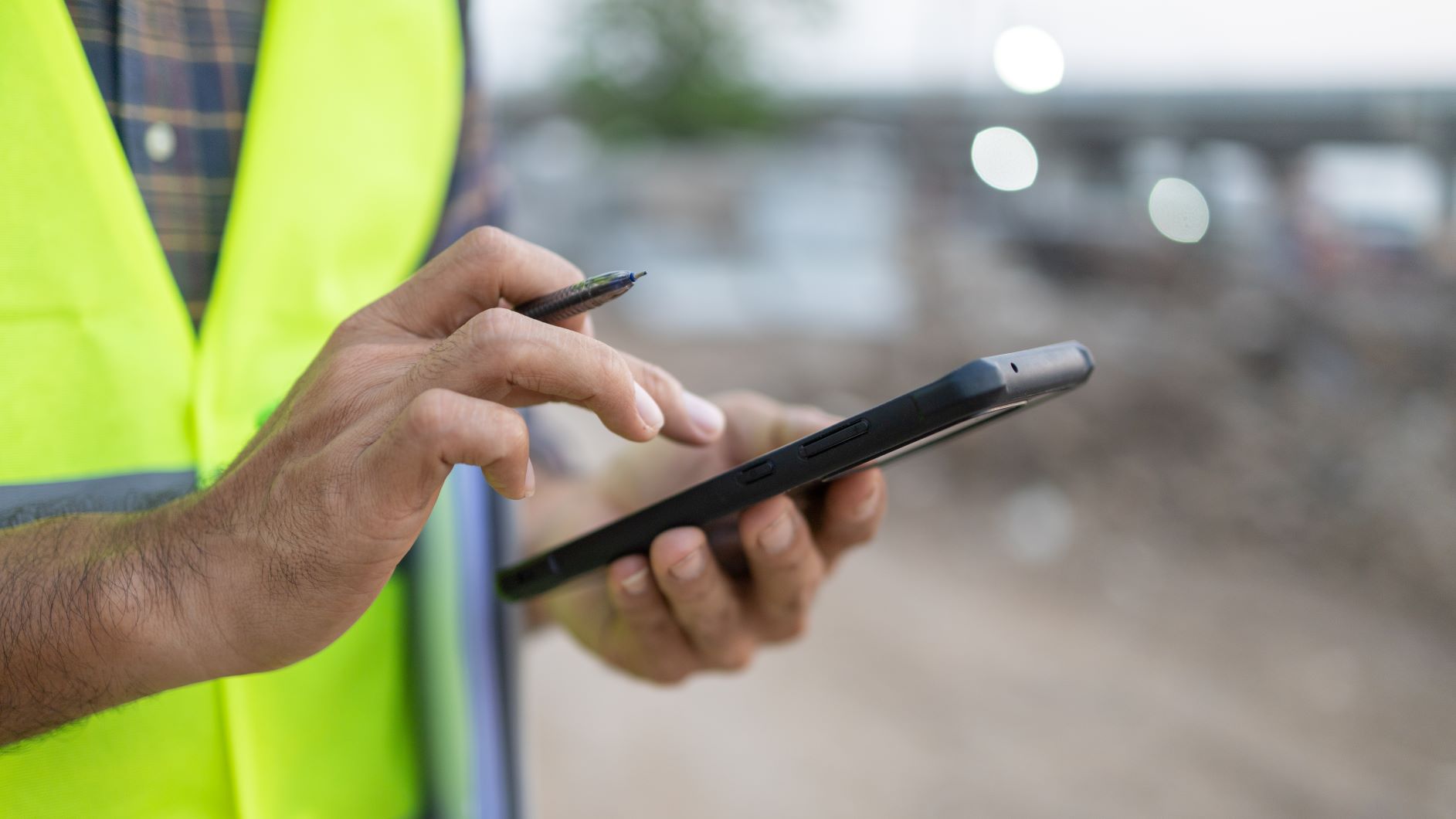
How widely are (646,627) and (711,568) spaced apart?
187mm

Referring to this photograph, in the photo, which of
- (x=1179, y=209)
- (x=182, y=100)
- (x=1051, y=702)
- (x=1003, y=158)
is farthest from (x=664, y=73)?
(x=182, y=100)

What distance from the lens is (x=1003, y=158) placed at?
8.40m

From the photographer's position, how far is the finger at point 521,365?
736 millimetres

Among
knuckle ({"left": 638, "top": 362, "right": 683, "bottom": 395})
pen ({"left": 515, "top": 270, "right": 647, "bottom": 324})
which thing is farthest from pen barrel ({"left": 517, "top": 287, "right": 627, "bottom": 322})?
knuckle ({"left": 638, "top": 362, "right": 683, "bottom": 395})

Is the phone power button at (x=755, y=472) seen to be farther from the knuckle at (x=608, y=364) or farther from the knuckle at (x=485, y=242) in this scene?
the knuckle at (x=485, y=242)

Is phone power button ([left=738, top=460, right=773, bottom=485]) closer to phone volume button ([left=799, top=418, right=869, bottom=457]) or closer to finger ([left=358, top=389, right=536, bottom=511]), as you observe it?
phone volume button ([left=799, top=418, right=869, bottom=457])

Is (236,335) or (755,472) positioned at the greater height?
(236,335)

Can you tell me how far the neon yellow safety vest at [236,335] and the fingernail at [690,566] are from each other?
323mm

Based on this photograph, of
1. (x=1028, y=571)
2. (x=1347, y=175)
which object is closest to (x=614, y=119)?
(x=1347, y=175)

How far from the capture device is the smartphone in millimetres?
800

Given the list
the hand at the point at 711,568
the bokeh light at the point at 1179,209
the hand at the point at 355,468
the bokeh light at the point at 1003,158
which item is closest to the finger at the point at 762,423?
the hand at the point at 711,568

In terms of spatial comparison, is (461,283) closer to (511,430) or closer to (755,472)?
(511,430)

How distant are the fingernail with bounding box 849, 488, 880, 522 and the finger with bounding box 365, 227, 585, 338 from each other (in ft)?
1.45

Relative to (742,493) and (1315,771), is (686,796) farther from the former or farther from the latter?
(742,493)
